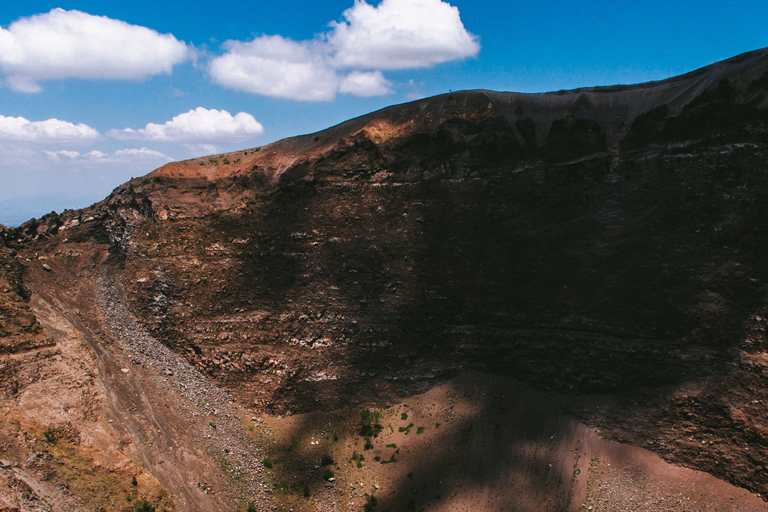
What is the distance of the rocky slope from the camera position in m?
23.0

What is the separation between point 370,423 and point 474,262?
13.2m

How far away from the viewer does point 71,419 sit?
2155cm

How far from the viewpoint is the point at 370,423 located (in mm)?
27562

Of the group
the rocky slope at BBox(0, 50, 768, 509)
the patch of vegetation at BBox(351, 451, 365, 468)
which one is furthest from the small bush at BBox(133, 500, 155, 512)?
the patch of vegetation at BBox(351, 451, 365, 468)

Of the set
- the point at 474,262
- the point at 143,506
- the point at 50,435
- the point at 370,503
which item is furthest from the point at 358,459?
the point at 50,435

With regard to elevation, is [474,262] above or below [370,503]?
above

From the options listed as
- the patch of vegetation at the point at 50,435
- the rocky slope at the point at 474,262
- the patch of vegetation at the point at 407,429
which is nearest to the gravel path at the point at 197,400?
the rocky slope at the point at 474,262

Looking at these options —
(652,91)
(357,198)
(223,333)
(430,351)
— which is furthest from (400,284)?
(652,91)

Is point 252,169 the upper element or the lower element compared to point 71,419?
upper

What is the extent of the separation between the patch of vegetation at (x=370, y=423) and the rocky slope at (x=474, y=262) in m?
0.91

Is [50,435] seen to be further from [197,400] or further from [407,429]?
[407,429]

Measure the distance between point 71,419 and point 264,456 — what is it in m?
10.8

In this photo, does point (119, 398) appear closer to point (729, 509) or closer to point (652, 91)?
point (729, 509)

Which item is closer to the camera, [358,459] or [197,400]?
[358,459]
